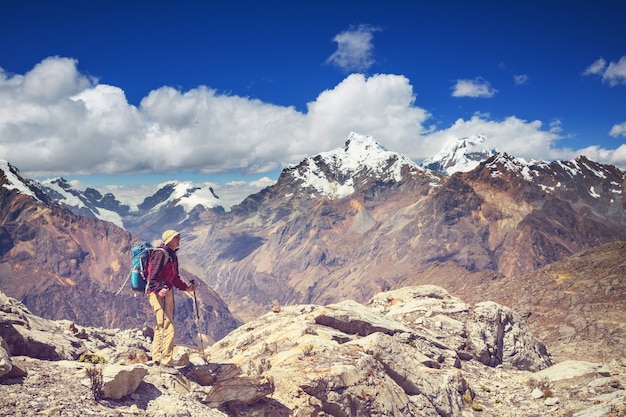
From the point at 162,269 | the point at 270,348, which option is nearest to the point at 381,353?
the point at 270,348

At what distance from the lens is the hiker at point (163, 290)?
1095 cm

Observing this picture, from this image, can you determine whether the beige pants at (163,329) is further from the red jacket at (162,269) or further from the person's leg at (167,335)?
the red jacket at (162,269)

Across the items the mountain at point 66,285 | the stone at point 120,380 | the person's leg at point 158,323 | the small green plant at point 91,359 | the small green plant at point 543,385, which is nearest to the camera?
the stone at point 120,380

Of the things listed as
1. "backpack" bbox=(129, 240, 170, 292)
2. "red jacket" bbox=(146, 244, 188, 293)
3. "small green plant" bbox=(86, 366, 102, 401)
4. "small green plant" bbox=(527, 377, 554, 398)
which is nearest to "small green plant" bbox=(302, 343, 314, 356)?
"red jacket" bbox=(146, 244, 188, 293)

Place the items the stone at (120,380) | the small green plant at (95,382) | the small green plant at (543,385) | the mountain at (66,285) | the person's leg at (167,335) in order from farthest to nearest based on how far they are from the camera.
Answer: the mountain at (66,285) < the small green plant at (543,385) < the person's leg at (167,335) < the stone at (120,380) < the small green plant at (95,382)

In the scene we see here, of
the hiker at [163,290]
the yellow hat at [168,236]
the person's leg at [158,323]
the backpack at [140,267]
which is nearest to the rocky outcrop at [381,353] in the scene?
the hiker at [163,290]

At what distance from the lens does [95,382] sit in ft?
28.5

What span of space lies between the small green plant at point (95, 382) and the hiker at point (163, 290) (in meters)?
2.17

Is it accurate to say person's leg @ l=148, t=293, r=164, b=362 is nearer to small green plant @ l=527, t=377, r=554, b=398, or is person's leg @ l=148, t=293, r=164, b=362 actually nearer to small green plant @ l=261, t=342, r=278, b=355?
small green plant @ l=261, t=342, r=278, b=355

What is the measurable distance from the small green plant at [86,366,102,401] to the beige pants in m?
2.25

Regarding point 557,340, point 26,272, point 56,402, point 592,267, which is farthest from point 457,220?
point 56,402

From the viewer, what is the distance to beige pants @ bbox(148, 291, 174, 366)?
36.4ft

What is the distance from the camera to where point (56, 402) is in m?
7.81

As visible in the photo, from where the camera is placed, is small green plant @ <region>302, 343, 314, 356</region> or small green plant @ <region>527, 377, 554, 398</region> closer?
small green plant @ <region>302, 343, 314, 356</region>
